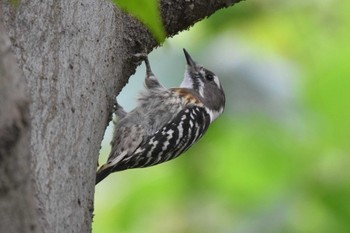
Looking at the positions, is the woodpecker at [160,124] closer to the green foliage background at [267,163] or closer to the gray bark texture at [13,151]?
the green foliage background at [267,163]

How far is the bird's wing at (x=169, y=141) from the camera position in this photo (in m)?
4.91

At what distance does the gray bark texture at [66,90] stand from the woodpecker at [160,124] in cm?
144

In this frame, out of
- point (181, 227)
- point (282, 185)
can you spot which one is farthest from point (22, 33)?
point (181, 227)

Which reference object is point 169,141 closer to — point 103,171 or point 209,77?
point 103,171

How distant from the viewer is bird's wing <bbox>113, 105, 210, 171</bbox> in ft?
16.1

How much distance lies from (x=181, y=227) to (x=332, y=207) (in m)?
1.08

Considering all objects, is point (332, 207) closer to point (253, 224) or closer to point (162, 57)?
point (253, 224)

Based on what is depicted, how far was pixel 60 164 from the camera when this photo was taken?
254cm

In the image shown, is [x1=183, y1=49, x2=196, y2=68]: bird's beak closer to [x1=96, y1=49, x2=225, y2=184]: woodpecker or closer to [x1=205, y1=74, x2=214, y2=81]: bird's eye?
[x1=96, y1=49, x2=225, y2=184]: woodpecker

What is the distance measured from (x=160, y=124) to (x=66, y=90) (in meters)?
2.63

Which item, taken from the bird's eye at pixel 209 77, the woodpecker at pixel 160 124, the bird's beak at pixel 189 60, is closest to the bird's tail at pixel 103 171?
the woodpecker at pixel 160 124

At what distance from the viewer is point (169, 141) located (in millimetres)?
5059

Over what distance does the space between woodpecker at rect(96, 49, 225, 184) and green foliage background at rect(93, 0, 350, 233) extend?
4.5 inches

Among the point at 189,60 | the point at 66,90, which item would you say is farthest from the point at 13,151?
the point at 189,60
